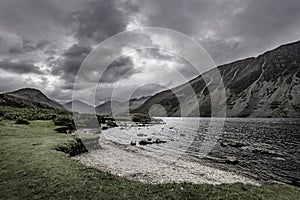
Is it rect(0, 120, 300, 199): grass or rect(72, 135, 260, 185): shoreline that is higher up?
rect(0, 120, 300, 199): grass

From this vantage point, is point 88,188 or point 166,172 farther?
point 166,172

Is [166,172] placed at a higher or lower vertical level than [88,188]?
lower

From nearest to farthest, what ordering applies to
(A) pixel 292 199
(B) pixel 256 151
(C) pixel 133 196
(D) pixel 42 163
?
(C) pixel 133 196 < (A) pixel 292 199 < (D) pixel 42 163 < (B) pixel 256 151

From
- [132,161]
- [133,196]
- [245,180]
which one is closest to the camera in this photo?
[133,196]

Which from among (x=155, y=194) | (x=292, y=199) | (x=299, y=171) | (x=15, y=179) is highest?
(x=15, y=179)

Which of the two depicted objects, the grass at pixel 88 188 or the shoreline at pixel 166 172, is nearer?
the grass at pixel 88 188

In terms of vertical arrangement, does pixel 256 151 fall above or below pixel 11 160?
below

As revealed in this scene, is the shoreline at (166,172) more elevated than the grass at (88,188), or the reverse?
the grass at (88,188)

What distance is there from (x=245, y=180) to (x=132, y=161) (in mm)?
17882

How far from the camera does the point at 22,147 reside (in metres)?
29.3

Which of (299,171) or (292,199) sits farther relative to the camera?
(299,171)

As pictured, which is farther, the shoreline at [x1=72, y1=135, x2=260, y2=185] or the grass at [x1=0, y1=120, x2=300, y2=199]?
the shoreline at [x1=72, y1=135, x2=260, y2=185]

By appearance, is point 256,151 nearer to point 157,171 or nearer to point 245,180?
point 245,180

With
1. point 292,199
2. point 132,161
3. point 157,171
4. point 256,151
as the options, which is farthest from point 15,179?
point 256,151
